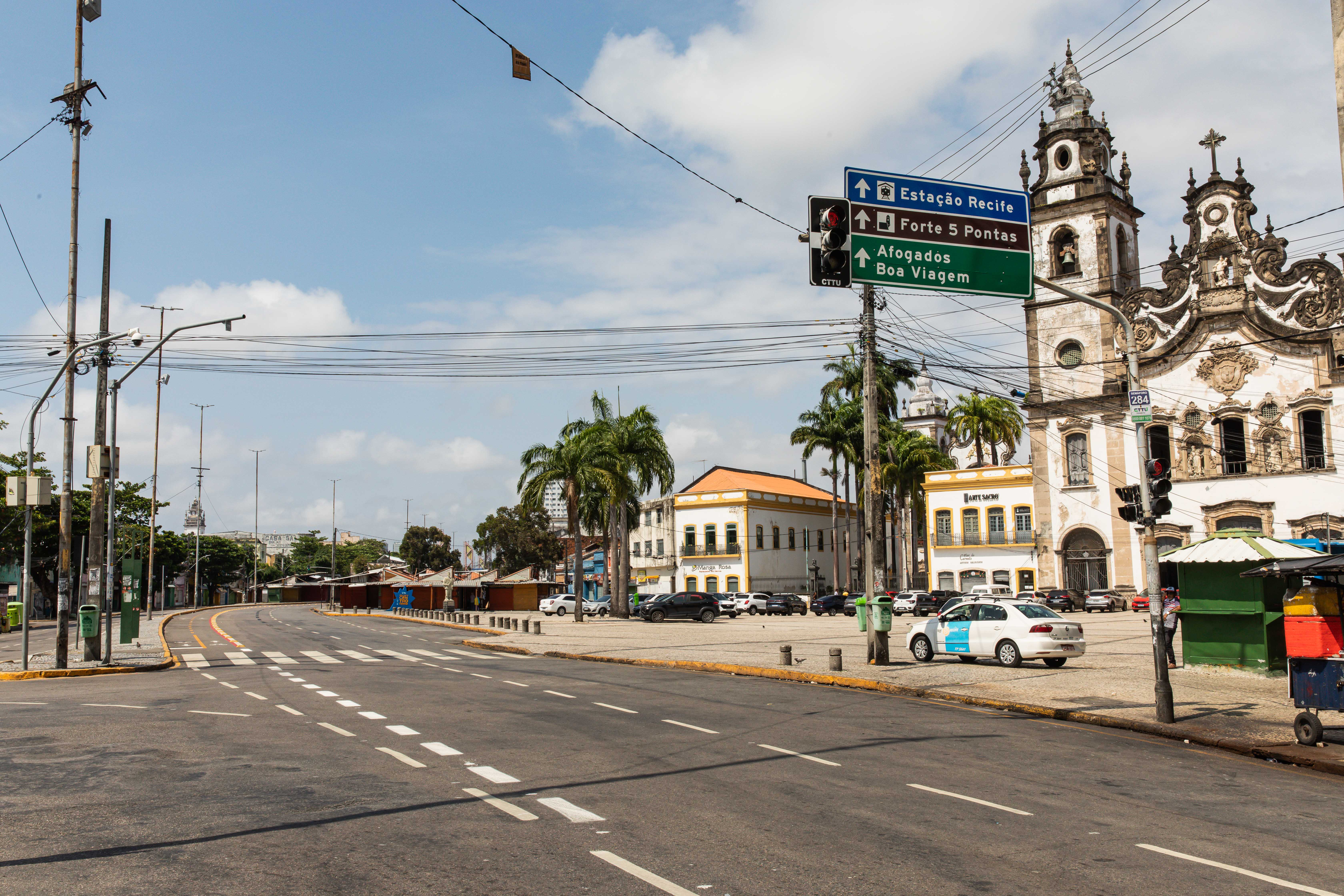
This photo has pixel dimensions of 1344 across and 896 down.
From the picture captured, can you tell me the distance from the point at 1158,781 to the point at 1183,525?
169ft

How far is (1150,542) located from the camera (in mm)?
15039

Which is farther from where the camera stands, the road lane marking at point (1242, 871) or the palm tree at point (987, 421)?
the palm tree at point (987, 421)

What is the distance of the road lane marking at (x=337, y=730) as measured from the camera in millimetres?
12172

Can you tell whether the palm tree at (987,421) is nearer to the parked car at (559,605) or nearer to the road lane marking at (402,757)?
the parked car at (559,605)

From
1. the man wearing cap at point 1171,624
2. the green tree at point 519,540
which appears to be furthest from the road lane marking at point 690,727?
the green tree at point 519,540

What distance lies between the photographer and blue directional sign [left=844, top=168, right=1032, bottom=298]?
14773 mm

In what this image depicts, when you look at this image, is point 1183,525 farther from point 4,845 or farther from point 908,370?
point 4,845

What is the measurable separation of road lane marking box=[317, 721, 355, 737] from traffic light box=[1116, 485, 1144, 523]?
36.1ft

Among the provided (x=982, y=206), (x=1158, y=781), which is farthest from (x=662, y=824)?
(x=982, y=206)

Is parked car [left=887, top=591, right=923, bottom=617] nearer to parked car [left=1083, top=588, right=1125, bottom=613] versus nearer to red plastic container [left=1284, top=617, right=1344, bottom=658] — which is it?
parked car [left=1083, top=588, right=1125, bottom=613]

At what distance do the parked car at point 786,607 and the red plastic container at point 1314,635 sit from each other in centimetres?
4447

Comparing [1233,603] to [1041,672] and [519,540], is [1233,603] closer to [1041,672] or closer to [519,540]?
[1041,672]

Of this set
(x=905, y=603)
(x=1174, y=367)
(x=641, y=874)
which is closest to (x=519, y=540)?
(x=905, y=603)

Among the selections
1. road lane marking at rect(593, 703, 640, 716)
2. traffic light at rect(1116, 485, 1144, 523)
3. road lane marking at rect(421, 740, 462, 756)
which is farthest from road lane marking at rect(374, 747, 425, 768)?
traffic light at rect(1116, 485, 1144, 523)
